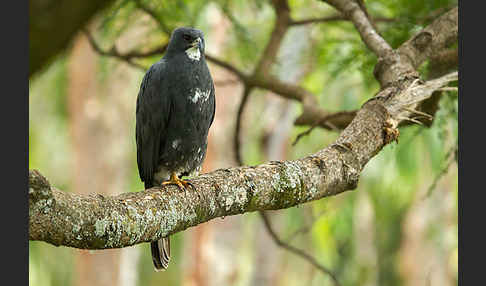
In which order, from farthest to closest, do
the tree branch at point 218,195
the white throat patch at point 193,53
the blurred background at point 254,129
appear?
the blurred background at point 254,129 < the white throat patch at point 193,53 < the tree branch at point 218,195

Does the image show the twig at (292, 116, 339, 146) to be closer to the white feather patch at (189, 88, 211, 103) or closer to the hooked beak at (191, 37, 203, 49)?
the white feather patch at (189, 88, 211, 103)

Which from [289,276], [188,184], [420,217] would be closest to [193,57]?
[188,184]

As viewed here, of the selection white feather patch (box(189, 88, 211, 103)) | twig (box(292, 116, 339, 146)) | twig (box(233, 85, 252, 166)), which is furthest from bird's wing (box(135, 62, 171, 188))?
twig (box(233, 85, 252, 166))

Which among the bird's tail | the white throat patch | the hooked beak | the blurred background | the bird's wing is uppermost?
the blurred background

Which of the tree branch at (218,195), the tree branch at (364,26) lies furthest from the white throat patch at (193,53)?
the tree branch at (218,195)

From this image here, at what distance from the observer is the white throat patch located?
4.18 m

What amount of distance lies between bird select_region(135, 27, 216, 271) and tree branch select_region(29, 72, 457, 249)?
110 cm

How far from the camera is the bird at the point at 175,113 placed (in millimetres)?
4016

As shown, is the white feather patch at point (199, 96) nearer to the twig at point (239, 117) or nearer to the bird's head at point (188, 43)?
the bird's head at point (188, 43)

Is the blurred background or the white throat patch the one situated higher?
the blurred background

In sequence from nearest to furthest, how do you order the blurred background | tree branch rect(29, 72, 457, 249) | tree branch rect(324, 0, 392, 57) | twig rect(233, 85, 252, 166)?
tree branch rect(29, 72, 457, 249) < tree branch rect(324, 0, 392, 57) < the blurred background < twig rect(233, 85, 252, 166)

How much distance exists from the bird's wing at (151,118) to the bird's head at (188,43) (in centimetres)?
17

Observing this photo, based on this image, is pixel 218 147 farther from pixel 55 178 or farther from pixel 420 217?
pixel 55 178

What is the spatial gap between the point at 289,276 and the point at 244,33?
808 inches
